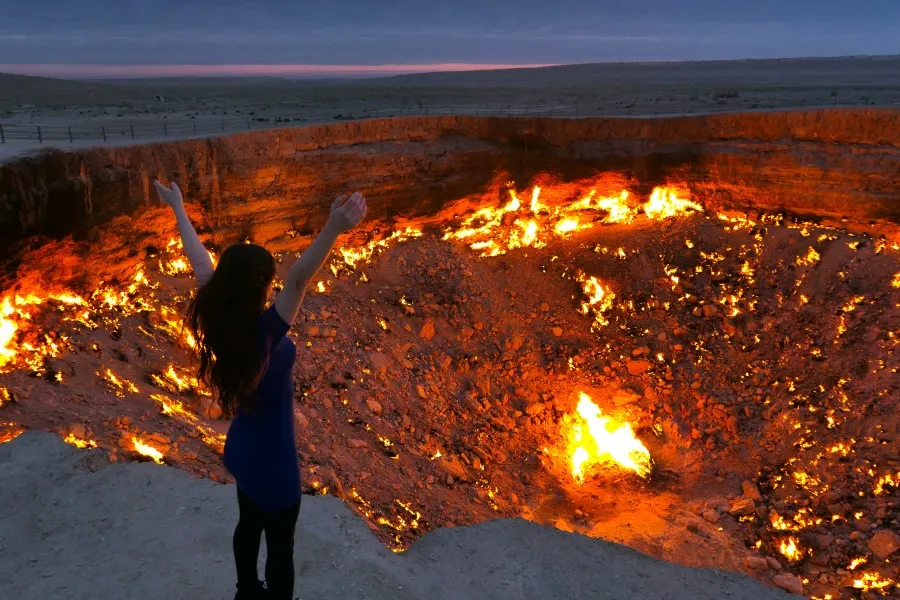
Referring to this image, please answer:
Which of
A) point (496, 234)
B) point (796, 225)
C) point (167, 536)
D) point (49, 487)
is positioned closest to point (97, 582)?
point (167, 536)

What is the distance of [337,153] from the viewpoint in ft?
50.1

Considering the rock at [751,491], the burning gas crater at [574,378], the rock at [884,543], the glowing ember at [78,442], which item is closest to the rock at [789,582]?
the burning gas crater at [574,378]

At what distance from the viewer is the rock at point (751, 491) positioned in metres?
10.6

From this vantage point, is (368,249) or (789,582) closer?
(789,582)

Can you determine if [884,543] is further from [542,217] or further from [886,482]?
[542,217]

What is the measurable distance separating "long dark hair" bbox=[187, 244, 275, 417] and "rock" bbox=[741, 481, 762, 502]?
1051cm

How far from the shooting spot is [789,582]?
8141 mm

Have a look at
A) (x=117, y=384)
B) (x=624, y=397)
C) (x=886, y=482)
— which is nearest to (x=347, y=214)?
(x=117, y=384)

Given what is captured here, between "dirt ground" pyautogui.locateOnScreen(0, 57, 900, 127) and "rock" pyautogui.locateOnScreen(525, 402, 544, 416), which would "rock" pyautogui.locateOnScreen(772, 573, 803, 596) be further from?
"dirt ground" pyautogui.locateOnScreen(0, 57, 900, 127)

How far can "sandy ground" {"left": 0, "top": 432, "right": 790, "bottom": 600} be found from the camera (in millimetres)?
4496

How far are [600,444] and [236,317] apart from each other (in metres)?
11.7

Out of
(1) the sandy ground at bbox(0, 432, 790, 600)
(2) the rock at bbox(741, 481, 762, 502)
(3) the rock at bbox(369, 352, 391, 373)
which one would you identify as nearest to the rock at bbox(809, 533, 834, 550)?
(2) the rock at bbox(741, 481, 762, 502)

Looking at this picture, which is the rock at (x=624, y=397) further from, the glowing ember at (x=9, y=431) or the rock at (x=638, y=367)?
the glowing ember at (x=9, y=431)

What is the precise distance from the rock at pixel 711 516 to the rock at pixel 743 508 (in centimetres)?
28
